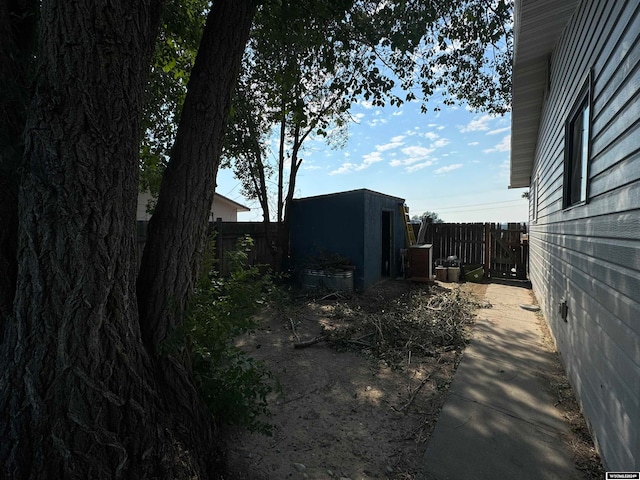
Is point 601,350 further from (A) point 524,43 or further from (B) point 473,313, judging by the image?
(A) point 524,43

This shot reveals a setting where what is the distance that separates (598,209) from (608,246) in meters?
0.37

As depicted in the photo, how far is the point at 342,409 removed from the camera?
288cm

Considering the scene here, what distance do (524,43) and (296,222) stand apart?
606cm

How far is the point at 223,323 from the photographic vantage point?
2254mm

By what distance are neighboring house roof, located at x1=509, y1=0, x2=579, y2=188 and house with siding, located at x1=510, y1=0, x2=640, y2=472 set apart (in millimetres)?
28

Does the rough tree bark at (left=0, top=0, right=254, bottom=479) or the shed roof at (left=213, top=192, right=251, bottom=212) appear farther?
the shed roof at (left=213, top=192, right=251, bottom=212)

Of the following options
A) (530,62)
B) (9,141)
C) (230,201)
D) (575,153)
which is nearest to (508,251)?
(530,62)

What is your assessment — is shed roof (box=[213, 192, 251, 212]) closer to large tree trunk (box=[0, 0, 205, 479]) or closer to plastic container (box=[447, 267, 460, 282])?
plastic container (box=[447, 267, 460, 282])

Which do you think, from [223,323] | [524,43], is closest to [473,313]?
[524,43]

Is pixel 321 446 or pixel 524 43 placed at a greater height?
pixel 524 43

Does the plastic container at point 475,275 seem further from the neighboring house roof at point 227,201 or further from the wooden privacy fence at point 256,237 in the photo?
the neighboring house roof at point 227,201

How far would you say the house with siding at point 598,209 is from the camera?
1.81 metres

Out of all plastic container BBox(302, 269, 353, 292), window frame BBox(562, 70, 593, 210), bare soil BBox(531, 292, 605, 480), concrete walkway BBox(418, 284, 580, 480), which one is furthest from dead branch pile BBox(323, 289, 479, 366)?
window frame BBox(562, 70, 593, 210)

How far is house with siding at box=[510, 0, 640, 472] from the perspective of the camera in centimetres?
181
